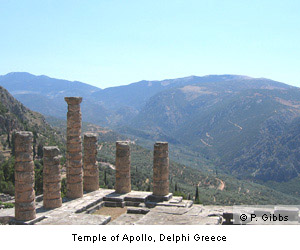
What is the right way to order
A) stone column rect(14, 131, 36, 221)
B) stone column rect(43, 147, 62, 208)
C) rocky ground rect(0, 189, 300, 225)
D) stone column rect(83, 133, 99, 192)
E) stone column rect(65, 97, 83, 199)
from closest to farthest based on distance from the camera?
rocky ground rect(0, 189, 300, 225) → stone column rect(14, 131, 36, 221) → stone column rect(43, 147, 62, 208) → stone column rect(65, 97, 83, 199) → stone column rect(83, 133, 99, 192)

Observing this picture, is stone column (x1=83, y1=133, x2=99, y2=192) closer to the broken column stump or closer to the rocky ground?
the rocky ground

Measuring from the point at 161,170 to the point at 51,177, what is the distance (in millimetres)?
6950

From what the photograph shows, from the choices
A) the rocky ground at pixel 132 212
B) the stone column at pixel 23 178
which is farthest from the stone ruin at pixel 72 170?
Answer: the rocky ground at pixel 132 212

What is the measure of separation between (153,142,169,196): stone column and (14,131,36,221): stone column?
7.91 m

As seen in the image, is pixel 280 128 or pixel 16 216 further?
pixel 280 128

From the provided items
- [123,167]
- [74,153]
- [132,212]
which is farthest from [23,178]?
[123,167]

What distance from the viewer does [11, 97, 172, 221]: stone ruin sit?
1641 cm

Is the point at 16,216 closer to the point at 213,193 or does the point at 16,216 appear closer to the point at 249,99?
the point at 213,193

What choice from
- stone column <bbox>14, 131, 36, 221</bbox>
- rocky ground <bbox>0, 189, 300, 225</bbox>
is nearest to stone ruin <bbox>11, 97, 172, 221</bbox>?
stone column <bbox>14, 131, 36, 221</bbox>

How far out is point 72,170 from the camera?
818 inches

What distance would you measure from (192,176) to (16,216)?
55.5 m

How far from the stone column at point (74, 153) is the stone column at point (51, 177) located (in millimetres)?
2203

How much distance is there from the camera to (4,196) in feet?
89.7
